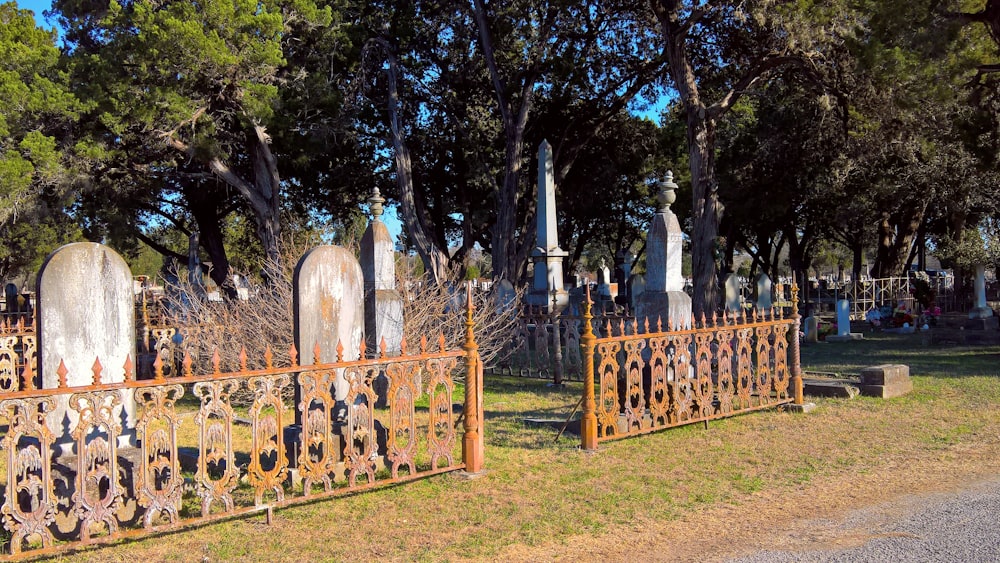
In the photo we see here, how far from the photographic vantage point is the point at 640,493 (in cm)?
612

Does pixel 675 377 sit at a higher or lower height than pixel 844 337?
higher

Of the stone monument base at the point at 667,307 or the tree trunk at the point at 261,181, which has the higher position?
the tree trunk at the point at 261,181

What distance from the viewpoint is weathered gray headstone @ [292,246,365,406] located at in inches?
265

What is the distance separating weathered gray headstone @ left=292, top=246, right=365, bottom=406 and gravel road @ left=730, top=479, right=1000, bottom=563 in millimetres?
3878

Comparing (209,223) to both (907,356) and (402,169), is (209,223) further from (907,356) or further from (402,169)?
(907,356)

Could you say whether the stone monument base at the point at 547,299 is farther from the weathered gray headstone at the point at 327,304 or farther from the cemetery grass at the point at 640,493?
the weathered gray headstone at the point at 327,304

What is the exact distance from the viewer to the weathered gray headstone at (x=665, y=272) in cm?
934

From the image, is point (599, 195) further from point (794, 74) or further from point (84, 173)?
point (84, 173)

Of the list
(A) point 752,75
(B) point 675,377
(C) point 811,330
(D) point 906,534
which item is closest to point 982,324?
(C) point 811,330

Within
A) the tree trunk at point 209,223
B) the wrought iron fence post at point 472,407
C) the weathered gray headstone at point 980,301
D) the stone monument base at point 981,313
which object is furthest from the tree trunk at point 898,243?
the wrought iron fence post at point 472,407

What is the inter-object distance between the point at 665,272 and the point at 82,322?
637cm

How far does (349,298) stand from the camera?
712 centimetres

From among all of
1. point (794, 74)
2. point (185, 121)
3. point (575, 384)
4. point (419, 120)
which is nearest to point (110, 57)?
point (185, 121)

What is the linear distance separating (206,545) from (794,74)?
16.3 m
